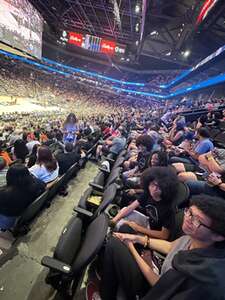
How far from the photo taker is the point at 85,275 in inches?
81.0

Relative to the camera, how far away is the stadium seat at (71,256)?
146 centimetres

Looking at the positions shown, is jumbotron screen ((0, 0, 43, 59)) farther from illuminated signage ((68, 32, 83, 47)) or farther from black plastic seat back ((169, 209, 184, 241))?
black plastic seat back ((169, 209, 184, 241))

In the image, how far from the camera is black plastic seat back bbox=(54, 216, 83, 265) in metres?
1.63

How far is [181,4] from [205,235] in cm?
1576

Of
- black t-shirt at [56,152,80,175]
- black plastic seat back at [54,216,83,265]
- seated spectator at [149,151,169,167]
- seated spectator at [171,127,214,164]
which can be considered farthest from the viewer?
black t-shirt at [56,152,80,175]

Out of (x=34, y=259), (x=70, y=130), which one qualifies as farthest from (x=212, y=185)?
(x=70, y=130)

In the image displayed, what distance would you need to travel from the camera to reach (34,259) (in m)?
2.22

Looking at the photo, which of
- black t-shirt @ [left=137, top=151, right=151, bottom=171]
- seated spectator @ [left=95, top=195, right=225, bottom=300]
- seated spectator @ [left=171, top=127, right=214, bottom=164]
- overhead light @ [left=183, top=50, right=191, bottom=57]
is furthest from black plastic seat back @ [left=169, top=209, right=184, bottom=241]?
overhead light @ [left=183, top=50, right=191, bottom=57]

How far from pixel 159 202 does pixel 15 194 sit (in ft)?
5.35

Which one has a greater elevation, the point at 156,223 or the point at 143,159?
the point at 143,159

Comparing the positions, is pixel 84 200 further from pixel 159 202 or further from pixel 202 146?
pixel 202 146

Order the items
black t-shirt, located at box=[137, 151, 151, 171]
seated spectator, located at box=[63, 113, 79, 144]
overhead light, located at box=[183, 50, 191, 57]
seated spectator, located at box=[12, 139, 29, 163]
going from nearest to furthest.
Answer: black t-shirt, located at box=[137, 151, 151, 171], seated spectator, located at box=[12, 139, 29, 163], seated spectator, located at box=[63, 113, 79, 144], overhead light, located at box=[183, 50, 191, 57]

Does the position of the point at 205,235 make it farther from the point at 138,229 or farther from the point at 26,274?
the point at 26,274

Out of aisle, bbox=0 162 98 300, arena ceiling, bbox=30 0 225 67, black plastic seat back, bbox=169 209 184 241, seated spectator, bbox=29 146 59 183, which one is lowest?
aisle, bbox=0 162 98 300
